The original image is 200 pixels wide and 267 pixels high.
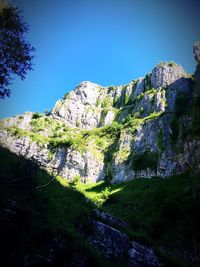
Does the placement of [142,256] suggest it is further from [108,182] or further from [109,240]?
[108,182]

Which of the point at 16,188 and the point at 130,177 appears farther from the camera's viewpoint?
the point at 130,177

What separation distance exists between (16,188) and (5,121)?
127m

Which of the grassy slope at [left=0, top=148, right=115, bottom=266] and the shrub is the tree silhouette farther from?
the shrub

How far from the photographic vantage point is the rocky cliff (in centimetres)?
6775

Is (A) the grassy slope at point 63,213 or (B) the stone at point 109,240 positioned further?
(B) the stone at point 109,240

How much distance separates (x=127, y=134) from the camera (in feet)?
294

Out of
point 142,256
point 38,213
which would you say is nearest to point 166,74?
point 142,256

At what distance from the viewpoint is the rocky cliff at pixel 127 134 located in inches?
2667

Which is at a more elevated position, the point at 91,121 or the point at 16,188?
the point at 91,121

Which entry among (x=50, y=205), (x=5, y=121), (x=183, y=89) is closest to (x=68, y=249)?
(x=50, y=205)

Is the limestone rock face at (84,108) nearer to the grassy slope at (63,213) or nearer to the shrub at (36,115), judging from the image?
the shrub at (36,115)

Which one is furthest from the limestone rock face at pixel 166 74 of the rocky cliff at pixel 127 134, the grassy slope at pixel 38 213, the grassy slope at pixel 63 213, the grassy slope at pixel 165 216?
the grassy slope at pixel 38 213

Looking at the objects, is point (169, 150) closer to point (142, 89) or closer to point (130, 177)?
point (130, 177)

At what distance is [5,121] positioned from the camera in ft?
424
